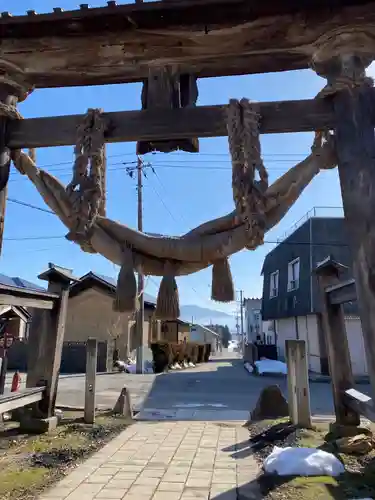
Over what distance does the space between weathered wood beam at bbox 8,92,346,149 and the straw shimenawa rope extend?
0.14 m

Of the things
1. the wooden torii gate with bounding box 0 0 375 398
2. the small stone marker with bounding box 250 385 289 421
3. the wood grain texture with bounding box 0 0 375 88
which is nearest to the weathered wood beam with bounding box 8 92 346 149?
the wooden torii gate with bounding box 0 0 375 398

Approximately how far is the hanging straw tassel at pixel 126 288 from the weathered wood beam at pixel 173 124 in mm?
1125

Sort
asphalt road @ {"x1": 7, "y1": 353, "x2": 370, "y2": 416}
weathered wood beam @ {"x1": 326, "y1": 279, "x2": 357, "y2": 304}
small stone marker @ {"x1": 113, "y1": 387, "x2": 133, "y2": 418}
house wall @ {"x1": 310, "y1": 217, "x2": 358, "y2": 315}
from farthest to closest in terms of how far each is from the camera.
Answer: house wall @ {"x1": 310, "y1": 217, "x2": 358, "y2": 315} → asphalt road @ {"x1": 7, "y1": 353, "x2": 370, "y2": 416} → small stone marker @ {"x1": 113, "y1": 387, "x2": 133, "y2": 418} → weathered wood beam @ {"x1": 326, "y1": 279, "x2": 357, "y2": 304}

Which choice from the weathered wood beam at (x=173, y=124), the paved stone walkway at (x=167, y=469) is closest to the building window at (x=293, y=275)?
the paved stone walkway at (x=167, y=469)

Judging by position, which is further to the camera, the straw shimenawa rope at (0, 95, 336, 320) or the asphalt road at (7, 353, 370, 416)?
the asphalt road at (7, 353, 370, 416)

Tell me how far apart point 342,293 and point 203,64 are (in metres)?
3.48

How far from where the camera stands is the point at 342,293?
548 centimetres

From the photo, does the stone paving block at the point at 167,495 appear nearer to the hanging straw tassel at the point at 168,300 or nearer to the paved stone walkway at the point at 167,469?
the paved stone walkway at the point at 167,469

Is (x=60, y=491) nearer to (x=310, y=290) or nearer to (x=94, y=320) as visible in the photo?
(x=310, y=290)

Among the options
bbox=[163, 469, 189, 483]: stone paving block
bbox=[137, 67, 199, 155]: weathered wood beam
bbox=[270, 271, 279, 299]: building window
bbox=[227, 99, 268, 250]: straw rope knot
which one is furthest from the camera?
bbox=[270, 271, 279, 299]: building window

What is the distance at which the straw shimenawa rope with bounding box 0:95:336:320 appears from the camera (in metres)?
3.16

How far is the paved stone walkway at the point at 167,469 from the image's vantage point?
12.7 ft

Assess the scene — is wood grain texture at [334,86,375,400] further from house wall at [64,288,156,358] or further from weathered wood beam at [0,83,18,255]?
house wall at [64,288,156,358]

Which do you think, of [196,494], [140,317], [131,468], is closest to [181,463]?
[131,468]
